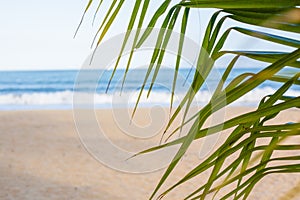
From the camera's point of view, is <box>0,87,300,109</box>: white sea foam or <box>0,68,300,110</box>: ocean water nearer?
<box>0,68,300,110</box>: ocean water

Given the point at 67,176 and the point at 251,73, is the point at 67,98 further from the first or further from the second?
the point at 251,73

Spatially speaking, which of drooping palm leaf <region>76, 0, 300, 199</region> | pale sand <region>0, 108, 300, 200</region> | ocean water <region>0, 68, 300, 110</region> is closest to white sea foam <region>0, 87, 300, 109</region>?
ocean water <region>0, 68, 300, 110</region>

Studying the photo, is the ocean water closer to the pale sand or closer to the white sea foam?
the white sea foam

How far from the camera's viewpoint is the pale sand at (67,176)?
12.6 feet

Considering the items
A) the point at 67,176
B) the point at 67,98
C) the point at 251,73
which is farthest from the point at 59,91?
the point at 251,73

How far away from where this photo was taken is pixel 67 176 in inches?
171

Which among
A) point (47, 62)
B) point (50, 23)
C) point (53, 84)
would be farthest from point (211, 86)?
point (50, 23)

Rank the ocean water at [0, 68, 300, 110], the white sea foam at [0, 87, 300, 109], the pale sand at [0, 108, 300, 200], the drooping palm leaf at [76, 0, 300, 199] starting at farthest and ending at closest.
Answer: the white sea foam at [0, 87, 300, 109] < the ocean water at [0, 68, 300, 110] < the pale sand at [0, 108, 300, 200] < the drooping palm leaf at [76, 0, 300, 199]

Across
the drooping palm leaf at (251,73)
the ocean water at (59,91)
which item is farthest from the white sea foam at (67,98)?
the drooping palm leaf at (251,73)

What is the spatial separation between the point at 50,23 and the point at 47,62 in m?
3.13

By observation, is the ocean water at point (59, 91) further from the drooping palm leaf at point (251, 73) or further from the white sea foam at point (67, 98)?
the drooping palm leaf at point (251, 73)

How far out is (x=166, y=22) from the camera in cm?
48

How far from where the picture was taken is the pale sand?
3.85 meters

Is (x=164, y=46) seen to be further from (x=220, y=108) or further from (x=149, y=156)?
(x=149, y=156)
